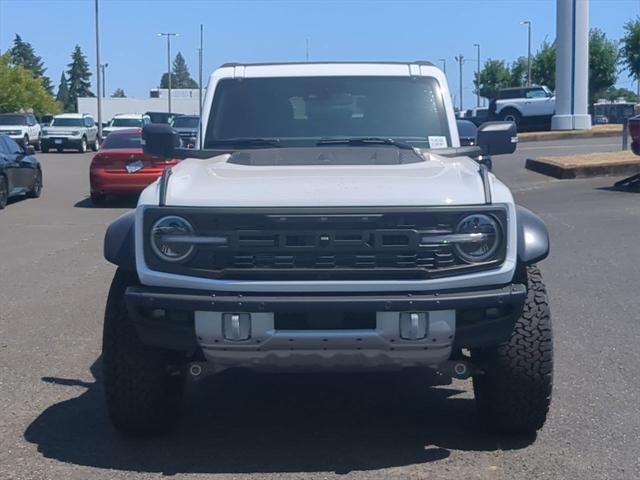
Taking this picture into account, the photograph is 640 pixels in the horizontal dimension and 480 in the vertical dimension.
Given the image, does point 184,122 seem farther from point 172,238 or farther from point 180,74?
point 180,74

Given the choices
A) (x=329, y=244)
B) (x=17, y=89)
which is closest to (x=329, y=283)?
(x=329, y=244)

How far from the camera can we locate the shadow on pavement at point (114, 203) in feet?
65.0

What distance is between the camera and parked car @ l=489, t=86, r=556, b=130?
41.2m

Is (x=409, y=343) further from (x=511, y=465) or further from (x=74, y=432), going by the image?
(x=74, y=432)

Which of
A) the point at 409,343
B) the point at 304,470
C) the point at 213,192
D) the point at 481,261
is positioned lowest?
the point at 304,470

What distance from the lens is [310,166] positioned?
5707mm

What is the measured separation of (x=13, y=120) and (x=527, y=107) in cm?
2131

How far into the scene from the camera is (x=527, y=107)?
4128 centimetres

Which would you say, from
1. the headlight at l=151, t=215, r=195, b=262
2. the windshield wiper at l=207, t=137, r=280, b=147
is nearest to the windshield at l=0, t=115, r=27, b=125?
the windshield wiper at l=207, t=137, r=280, b=147

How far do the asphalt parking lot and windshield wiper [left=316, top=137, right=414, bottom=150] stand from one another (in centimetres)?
154

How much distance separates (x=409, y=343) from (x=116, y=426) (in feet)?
5.65

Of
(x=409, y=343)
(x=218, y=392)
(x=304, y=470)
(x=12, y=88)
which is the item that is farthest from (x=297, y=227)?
(x=12, y=88)

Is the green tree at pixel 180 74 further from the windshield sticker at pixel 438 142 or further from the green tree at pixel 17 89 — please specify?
the windshield sticker at pixel 438 142

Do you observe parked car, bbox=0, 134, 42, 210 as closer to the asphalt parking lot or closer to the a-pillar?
the asphalt parking lot
